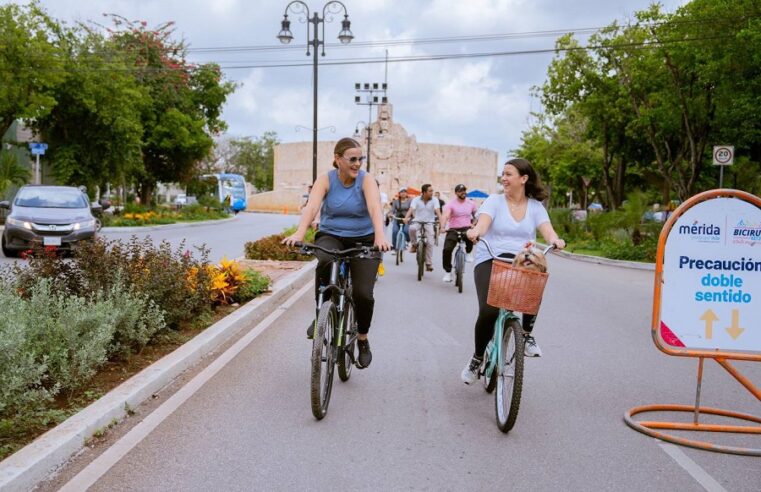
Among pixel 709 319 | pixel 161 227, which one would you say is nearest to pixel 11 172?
pixel 161 227

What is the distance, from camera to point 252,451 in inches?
177

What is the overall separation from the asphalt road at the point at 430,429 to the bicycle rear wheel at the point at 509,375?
14 cm

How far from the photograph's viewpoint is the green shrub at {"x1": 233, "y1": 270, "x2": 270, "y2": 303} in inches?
397

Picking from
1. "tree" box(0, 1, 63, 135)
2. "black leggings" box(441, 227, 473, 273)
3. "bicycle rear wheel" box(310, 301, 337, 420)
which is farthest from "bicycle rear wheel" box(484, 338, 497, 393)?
"tree" box(0, 1, 63, 135)

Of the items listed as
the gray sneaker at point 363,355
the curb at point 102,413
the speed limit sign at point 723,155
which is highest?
the speed limit sign at point 723,155

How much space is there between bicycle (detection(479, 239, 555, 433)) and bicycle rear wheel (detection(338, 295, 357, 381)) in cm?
117

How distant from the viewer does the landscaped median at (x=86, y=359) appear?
3.96 meters

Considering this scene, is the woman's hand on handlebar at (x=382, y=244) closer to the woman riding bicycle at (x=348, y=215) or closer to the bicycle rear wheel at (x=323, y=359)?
the woman riding bicycle at (x=348, y=215)

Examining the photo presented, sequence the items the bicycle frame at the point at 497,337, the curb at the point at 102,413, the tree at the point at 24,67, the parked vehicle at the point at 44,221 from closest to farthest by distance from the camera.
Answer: the curb at the point at 102,413 → the bicycle frame at the point at 497,337 → the parked vehicle at the point at 44,221 → the tree at the point at 24,67

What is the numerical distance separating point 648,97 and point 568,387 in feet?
78.8

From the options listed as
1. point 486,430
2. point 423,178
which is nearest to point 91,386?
point 486,430

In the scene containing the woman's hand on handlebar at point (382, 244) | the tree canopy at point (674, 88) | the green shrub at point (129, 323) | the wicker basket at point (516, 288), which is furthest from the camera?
the tree canopy at point (674, 88)

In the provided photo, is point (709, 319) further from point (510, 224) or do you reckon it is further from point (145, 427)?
point (145, 427)

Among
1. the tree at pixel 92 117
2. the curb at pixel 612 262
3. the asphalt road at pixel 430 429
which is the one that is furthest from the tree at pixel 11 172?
the asphalt road at pixel 430 429
